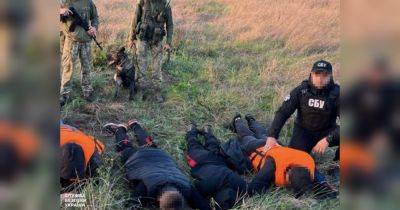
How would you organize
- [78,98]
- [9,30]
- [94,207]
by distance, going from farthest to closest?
[78,98] → [94,207] → [9,30]

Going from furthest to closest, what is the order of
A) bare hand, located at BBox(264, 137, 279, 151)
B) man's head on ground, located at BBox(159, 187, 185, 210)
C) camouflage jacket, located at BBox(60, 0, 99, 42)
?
camouflage jacket, located at BBox(60, 0, 99, 42), bare hand, located at BBox(264, 137, 279, 151), man's head on ground, located at BBox(159, 187, 185, 210)

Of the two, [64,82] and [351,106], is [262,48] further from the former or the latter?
[351,106]

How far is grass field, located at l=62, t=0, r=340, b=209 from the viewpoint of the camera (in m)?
4.50

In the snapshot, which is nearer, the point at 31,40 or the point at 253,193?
the point at 31,40

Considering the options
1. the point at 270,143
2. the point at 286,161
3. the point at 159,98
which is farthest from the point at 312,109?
the point at 159,98

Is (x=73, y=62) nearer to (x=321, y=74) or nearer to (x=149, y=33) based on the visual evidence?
(x=149, y=33)

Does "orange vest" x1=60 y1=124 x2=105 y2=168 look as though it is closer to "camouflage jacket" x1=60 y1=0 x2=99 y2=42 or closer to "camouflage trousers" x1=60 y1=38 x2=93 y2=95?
"camouflage trousers" x1=60 y1=38 x2=93 y2=95

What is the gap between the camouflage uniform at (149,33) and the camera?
271 inches

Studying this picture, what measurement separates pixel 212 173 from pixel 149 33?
10.8 ft

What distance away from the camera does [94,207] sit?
3266 millimetres

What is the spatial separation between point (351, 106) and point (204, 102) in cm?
555

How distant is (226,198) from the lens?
12.4 feet

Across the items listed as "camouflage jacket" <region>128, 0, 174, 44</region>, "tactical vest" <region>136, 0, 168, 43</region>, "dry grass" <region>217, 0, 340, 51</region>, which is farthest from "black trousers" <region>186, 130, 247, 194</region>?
"dry grass" <region>217, 0, 340, 51</region>

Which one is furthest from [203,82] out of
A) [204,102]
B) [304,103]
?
[304,103]
